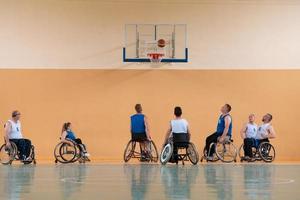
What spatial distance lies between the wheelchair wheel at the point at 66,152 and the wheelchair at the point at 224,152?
2433 mm

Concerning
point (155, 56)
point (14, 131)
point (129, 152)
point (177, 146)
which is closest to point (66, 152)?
point (14, 131)

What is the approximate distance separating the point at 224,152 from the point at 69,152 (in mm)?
2910

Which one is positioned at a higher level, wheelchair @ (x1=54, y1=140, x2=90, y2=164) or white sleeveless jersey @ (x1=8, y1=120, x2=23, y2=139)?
white sleeveless jersey @ (x1=8, y1=120, x2=23, y2=139)

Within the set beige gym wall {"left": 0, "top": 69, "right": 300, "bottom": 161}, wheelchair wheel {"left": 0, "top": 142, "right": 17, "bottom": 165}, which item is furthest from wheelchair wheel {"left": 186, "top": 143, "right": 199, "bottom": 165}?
beige gym wall {"left": 0, "top": 69, "right": 300, "bottom": 161}

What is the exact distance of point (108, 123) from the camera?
42.5 ft

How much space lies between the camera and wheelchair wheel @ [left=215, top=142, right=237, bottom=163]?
1070 centimetres

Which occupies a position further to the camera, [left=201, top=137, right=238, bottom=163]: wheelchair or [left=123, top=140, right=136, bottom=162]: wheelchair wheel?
[left=123, top=140, right=136, bottom=162]: wheelchair wheel

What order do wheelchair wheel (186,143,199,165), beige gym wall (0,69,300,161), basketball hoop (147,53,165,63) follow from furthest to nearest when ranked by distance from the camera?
beige gym wall (0,69,300,161) → basketball hoop (147,53,165,63) → wheelchair wheel (186,143,199,165)

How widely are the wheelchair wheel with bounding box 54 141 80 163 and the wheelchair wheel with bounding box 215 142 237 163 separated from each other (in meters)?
2.62

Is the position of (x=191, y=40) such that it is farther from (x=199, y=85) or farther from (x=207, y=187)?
(x=207, y=187)

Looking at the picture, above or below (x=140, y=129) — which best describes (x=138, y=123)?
above

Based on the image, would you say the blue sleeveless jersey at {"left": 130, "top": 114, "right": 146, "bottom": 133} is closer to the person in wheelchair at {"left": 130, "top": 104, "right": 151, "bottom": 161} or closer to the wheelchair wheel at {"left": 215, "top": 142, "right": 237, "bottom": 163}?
the person in wheelchair at {"left": 130, "top": 104, "right": 151, "bottom": 161}

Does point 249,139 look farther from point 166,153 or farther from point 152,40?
point 152,40

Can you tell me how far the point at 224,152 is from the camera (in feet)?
35.6
